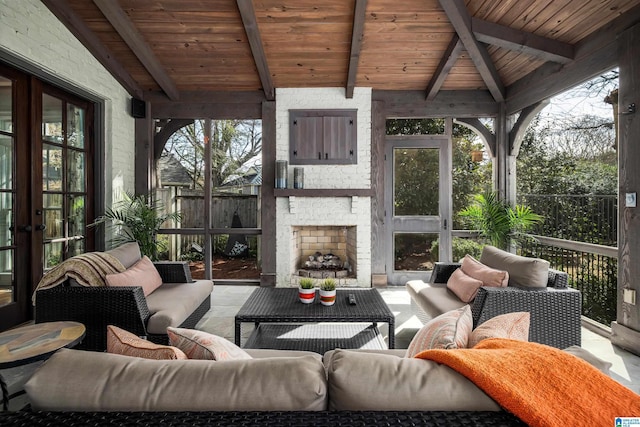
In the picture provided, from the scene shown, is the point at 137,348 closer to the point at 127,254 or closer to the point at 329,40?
the point at 127,254

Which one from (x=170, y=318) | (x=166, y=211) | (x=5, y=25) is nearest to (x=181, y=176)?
(x=166, y=211)

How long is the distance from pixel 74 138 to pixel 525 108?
5352mm

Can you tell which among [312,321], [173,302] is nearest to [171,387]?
[312,321]

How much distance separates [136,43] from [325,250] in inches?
139

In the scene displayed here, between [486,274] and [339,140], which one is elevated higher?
[339,140]

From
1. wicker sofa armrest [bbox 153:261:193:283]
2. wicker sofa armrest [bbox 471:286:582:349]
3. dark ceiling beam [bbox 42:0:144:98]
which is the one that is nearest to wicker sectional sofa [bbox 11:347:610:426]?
wicker sofa armrest [bbox 471:286:582:349]

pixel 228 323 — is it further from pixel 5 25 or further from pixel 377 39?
pixel 377 39

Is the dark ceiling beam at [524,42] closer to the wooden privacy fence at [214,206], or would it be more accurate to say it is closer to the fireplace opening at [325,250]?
the fireplace opening at [325,250]

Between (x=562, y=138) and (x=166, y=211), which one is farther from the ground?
(x=562, y=138)

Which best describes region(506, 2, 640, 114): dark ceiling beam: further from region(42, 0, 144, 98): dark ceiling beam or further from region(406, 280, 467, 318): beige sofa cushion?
region(42, 0, 144, 98): dark ceiling beam

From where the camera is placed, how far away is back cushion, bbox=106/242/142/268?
296 cm

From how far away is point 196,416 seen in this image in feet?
2.81

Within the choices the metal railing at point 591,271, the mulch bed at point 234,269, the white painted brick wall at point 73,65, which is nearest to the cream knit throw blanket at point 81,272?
the white painted brick wall at point 73,65

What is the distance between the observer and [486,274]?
8.94ft
